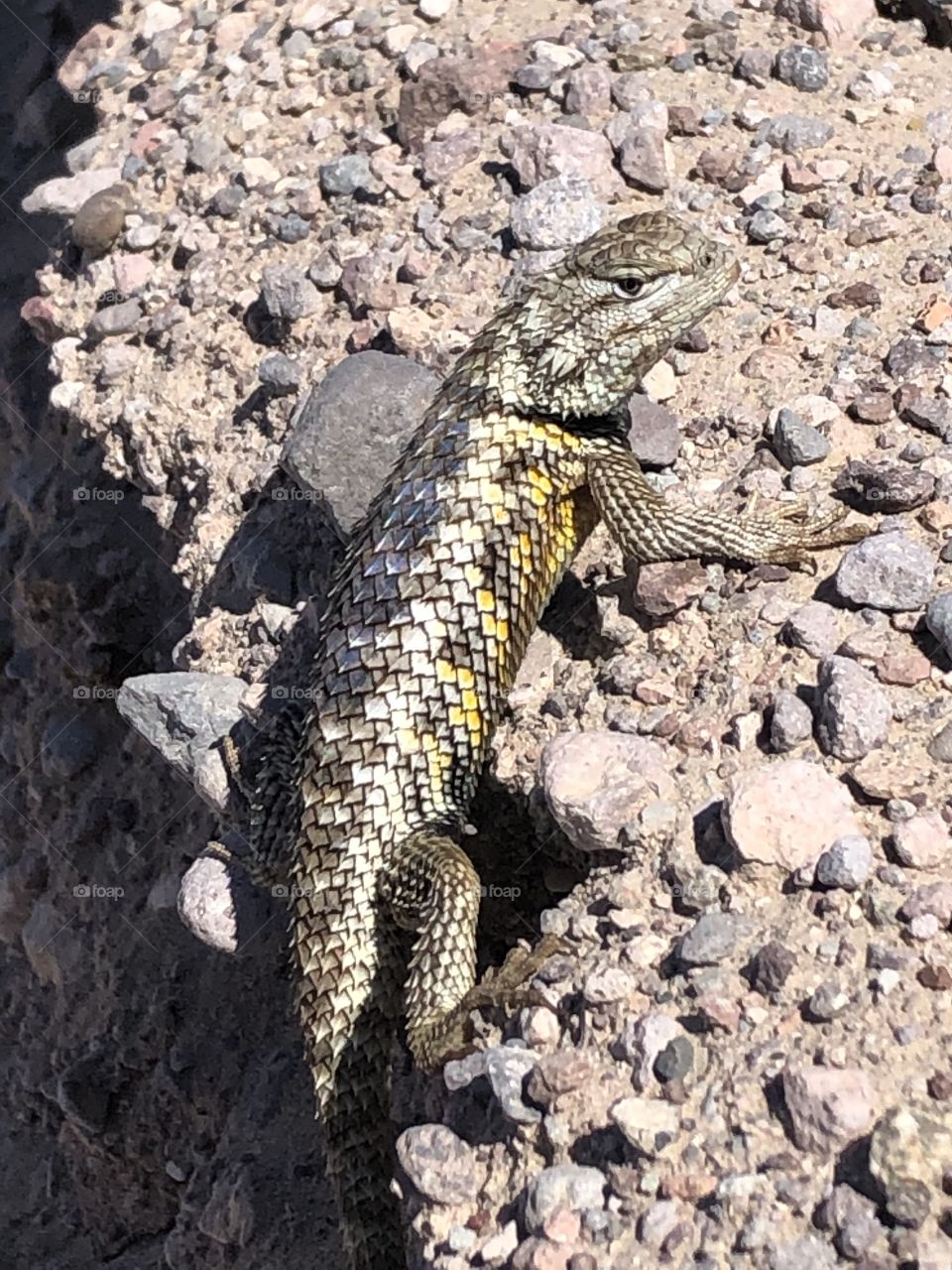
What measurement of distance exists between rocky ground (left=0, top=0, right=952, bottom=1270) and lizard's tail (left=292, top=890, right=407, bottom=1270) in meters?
0.19

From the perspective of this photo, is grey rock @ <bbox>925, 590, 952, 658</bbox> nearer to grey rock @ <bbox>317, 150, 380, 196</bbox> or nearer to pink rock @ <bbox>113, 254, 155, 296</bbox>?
grey rock @ <bbox>317, 150, 380, 196</bbox>

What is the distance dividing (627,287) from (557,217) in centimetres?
72

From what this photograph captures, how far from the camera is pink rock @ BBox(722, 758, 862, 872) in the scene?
2.80 m

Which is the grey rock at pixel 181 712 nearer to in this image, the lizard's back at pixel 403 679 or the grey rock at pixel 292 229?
the lizard's back at pixel 403 679

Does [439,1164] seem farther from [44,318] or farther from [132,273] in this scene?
[44,318]

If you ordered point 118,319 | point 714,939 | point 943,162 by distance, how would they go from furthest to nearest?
point 118,319 < point 943,162 < point 714,939

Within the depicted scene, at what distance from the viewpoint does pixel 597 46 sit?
470 cm

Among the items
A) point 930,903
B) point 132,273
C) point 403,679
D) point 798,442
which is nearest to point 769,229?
point 798,442

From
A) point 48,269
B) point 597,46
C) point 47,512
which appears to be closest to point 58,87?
point 48,269

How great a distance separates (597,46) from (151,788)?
2.88m

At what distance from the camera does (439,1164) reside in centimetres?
277

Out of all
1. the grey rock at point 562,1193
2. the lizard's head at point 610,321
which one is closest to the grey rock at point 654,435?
the lizard's head at point 610,321

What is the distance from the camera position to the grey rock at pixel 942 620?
3066 mm

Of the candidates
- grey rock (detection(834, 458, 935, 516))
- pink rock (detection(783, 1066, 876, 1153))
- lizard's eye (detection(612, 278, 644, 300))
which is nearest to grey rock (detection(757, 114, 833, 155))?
lizard's eye (detection(612, 278, 644, 300))
